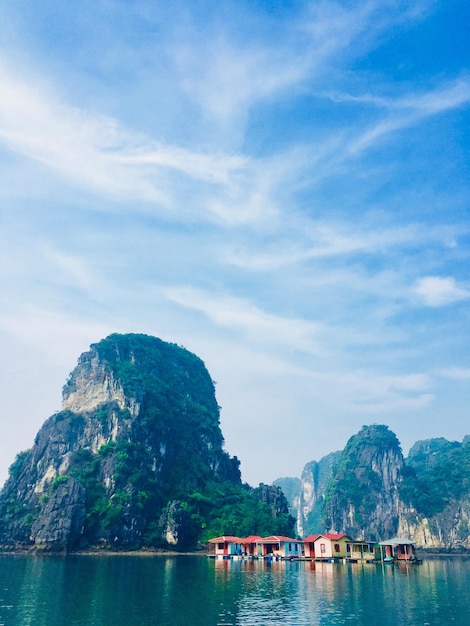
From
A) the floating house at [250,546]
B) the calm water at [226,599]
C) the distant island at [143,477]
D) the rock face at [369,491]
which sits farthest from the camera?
the rock face at [369,491]

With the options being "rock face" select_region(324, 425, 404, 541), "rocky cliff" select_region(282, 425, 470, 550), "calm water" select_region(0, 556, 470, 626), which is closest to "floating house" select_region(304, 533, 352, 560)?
"calm water" select_region(0, 556, 470, 626)

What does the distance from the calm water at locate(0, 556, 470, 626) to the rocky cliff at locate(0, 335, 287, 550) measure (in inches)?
1537

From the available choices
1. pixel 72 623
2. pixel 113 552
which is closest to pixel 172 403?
pixel 113 552

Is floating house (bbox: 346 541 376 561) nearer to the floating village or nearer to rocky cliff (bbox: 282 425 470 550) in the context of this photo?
the floating village

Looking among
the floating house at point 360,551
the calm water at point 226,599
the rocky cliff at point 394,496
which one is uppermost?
the rocky cliff at point 394,496

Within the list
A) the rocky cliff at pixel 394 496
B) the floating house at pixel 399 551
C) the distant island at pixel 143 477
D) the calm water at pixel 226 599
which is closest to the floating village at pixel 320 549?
the floating house at pixel 399 551

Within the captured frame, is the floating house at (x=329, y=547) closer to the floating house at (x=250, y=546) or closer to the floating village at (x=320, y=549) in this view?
the floating village at (x=320, y=549)

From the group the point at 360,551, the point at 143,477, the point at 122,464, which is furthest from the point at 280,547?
the point at 122,464

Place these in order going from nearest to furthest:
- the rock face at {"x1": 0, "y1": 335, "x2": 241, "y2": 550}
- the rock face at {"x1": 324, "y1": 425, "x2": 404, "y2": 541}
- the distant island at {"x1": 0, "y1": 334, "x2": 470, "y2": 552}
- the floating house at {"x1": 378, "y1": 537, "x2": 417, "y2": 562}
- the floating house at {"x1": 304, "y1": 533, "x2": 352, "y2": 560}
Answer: the floating house at {"x1": 378, "y1": 537, "x2": 417, "y2": 562}
the floating house at {"x1": 304, "y1": 533, "x2": 352, "y2": 560}
the rock face at {"x1": 0, "y1": 335, "x2": 241, "y2": 550}
the distant island at {"x1": 0, "y1": 334, "x2": 470, "y2": 552}
the rock face at {"x1": 324, "y1": 425, "x2": 404, "y2": 541}

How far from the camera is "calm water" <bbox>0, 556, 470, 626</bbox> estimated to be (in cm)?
2302

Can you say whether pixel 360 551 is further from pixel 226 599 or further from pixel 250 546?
pixel 226 599

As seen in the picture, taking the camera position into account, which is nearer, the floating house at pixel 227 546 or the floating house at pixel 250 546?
the floating house at pixel 227 546

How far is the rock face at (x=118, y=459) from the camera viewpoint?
263ft

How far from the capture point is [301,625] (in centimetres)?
2169
